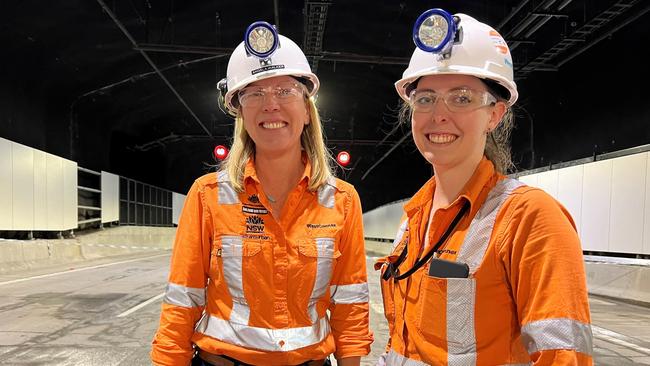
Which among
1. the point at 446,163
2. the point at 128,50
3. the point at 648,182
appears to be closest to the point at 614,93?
the point at 648,182

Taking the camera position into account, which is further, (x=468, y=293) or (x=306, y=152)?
(x=306, y=152)

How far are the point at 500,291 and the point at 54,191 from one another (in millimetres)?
14774

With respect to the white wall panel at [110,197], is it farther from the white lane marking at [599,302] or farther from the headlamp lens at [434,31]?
the headlamp lens at [434,31]

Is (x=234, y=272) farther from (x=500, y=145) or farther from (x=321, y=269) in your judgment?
(x=500, y=145)

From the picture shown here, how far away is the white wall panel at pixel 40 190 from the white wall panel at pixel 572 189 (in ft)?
42.5

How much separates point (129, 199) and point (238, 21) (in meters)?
13.3

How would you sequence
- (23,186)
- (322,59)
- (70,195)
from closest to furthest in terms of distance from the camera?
(23,186)
(322,59)
(70,195)

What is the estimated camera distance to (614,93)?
9.44 m

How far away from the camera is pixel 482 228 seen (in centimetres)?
154

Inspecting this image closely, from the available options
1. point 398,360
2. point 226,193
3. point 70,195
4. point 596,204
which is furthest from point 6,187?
point 596,204

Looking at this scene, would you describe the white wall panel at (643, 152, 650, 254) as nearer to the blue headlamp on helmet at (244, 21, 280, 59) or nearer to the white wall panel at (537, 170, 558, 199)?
the white wall panel at (537, 170, 558, 199)

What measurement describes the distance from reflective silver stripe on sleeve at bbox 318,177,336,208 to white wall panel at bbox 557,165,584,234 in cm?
899

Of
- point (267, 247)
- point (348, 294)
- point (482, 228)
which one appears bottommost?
point (348, 294)

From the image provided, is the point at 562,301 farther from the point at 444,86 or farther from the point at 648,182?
the point at 648,182
